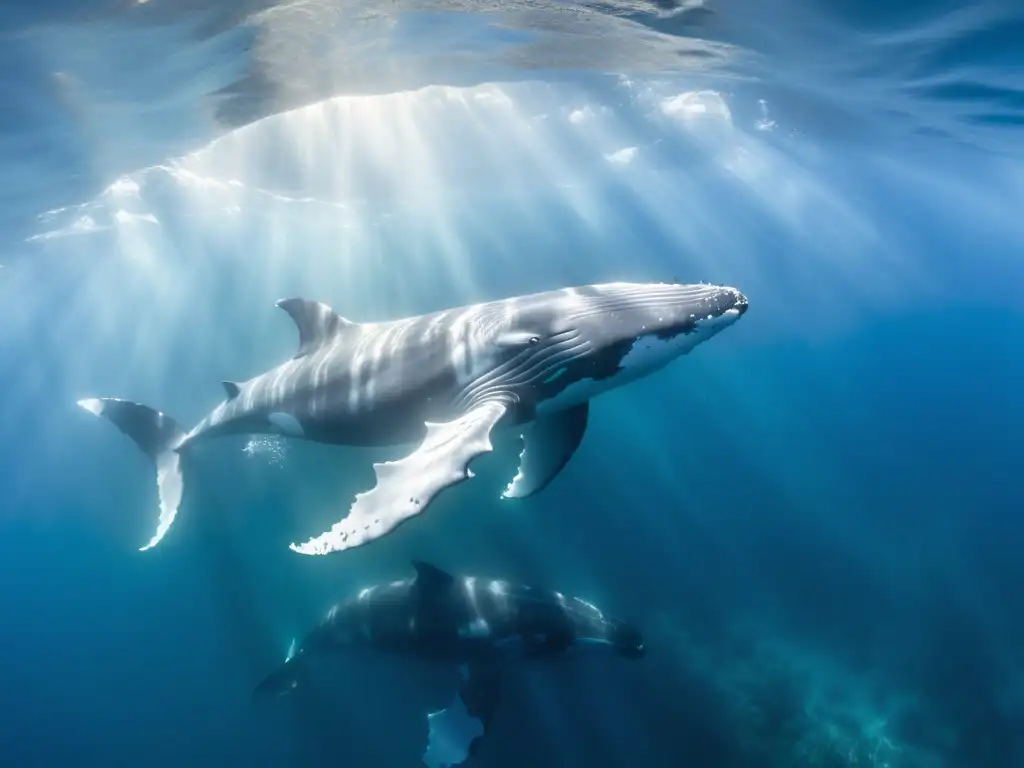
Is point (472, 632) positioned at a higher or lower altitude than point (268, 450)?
higher

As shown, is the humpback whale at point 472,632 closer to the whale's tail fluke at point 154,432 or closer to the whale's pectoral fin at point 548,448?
the whale's pectoral fin at point 548,448

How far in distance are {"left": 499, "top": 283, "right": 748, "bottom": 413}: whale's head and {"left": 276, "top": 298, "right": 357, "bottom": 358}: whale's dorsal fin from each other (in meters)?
3.83

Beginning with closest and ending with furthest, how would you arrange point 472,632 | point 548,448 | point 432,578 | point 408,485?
point 408,485 → point 548,448 → point 472,632 → point 432,578

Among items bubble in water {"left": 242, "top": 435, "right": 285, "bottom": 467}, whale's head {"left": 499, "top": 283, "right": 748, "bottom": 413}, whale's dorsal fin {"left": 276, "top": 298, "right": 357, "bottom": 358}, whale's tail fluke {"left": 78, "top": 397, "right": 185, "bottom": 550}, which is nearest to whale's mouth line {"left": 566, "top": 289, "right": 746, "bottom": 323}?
whale's head {"left": 499, "top": 283, "right": 748, "bottom": 413}

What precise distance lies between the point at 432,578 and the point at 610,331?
6458 mm

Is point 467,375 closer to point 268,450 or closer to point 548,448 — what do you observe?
point 548,448

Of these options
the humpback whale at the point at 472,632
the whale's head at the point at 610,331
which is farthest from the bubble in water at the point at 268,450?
the whale's head at the point at 610,331

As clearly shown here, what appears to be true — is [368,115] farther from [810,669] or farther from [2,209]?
[810,669]

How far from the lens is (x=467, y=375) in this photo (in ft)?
28.1

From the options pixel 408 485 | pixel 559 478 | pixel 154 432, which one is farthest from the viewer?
pixel 559 478

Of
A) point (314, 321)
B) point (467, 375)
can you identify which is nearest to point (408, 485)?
point (467, 375)

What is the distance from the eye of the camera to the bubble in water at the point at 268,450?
24.2 metres

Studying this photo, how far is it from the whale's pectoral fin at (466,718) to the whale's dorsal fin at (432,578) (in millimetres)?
1628

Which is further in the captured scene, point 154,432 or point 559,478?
point 559,478
